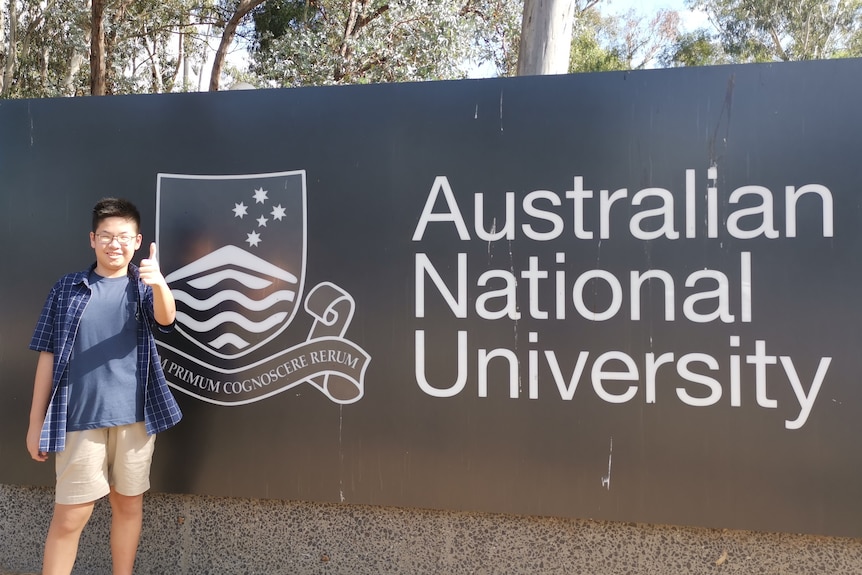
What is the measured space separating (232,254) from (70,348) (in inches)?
30.2

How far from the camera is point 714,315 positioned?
8.67 feet

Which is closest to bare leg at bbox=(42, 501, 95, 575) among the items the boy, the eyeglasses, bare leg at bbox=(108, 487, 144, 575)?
the boy

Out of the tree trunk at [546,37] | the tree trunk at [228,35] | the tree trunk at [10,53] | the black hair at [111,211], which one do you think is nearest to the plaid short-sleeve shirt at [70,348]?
the black hair at [111,211]

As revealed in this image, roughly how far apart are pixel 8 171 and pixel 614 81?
2.86m

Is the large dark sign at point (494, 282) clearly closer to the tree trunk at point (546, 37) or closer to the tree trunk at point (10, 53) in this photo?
the tree trunk at point (546, 37)

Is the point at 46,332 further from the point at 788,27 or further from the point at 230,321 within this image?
the point at 788,27

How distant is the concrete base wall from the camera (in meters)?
2.73

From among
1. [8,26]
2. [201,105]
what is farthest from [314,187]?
[8,26]

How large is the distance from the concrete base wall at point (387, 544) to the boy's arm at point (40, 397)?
0.71 m

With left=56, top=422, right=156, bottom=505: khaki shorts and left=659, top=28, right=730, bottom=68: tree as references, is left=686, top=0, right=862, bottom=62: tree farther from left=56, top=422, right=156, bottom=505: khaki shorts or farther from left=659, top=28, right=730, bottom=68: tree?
left=56, top=422, right=156, bottom=505: khaki shorts

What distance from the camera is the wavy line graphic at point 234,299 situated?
2.95 metres

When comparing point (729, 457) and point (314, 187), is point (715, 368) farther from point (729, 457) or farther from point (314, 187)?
point (314, 187)

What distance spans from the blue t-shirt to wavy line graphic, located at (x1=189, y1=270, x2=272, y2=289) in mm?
395

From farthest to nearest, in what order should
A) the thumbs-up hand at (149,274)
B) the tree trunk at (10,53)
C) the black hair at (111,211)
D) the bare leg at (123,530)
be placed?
the tree trunk at (10,53)
the bare leg at (123,530)
the black hair at (111,211)
the thumbs-up hand at (149,274)
